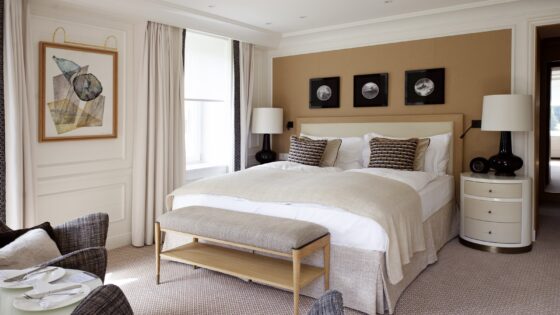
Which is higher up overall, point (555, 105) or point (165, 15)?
point (165, 15)

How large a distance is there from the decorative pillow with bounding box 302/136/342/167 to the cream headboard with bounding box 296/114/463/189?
1.39 feet

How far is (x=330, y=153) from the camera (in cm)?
488

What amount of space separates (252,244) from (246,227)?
126 millimetres

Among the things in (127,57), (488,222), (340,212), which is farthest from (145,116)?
(488,222)

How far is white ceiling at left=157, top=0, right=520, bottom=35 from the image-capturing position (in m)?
4.25

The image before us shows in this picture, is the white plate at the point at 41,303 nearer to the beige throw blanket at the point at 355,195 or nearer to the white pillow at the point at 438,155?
the beige throw blanket at the point at 355,195

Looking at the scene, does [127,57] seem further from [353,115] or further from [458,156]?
[458,156]

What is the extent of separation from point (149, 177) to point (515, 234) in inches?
139

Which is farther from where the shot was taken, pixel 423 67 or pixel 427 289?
pixel 423 67

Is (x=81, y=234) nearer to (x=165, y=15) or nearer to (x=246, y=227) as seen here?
(x=246, y=227)

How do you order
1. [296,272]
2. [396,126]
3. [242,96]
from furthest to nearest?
[242,96], [396,126], [296,272]

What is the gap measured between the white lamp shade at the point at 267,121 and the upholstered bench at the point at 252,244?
7.76ft

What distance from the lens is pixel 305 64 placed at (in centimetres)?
575

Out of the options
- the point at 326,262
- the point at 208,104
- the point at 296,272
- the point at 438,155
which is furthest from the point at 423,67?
the point at 296,272
